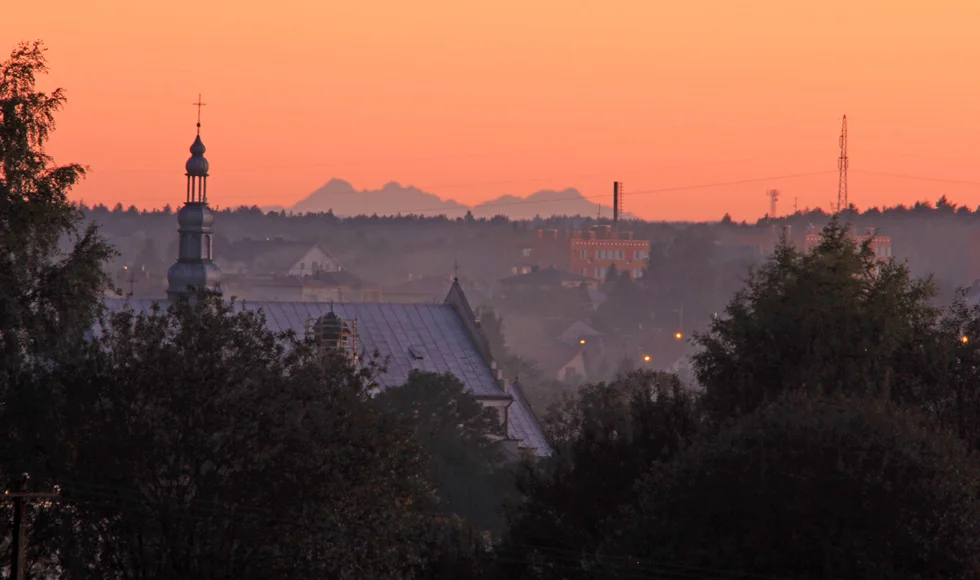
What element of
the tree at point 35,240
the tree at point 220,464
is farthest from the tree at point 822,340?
the tree at point 35,240

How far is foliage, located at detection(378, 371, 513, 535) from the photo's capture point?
8219 cm

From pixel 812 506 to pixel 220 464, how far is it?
43.3 feet

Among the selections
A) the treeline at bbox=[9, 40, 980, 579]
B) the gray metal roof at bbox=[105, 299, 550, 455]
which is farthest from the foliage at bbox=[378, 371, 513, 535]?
the treeline at bbox=[9, 40, 980, 579]

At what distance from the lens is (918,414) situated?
44750 millimetres

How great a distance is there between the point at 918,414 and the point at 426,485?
11.1 meters

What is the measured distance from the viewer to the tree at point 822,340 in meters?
53.1

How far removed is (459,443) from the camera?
8744cm

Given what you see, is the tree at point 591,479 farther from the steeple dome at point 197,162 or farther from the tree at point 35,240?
the steeple dome at point 197,162

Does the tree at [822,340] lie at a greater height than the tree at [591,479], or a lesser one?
greater

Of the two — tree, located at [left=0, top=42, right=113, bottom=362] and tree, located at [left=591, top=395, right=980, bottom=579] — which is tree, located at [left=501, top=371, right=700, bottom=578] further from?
tree, located at [left=0, top=42, right=113, bottom=362]

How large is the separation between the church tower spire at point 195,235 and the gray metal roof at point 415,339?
3317 millimetres

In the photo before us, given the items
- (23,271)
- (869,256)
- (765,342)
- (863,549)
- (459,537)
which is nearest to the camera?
(863,549)

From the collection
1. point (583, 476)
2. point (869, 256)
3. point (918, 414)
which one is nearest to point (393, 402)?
point (869, 256)

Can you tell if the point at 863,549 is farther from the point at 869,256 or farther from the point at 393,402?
the point at 393,402
